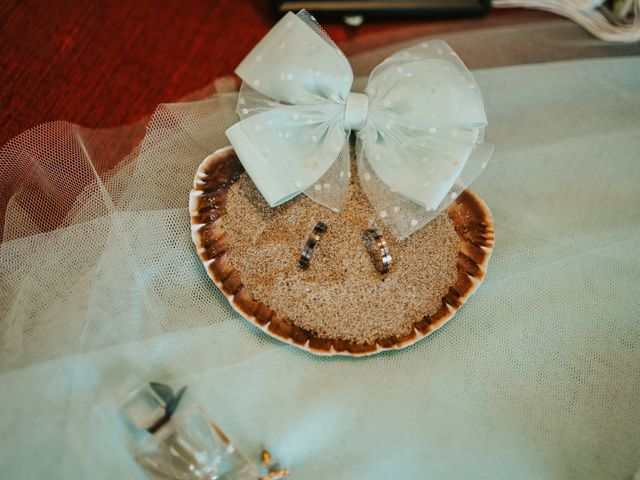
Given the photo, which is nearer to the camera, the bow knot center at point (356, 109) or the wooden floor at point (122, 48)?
the bow knot center at point (356, 109)

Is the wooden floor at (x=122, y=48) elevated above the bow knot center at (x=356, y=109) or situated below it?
above

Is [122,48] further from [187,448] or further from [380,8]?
[187,448]

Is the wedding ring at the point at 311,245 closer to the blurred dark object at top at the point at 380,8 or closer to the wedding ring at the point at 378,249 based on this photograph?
the wedding ring at the point at 378,249

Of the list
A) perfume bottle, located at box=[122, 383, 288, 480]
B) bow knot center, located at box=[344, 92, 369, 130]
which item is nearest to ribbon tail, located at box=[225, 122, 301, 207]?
bow knot center, located at box=[344, 92, 369, 130]

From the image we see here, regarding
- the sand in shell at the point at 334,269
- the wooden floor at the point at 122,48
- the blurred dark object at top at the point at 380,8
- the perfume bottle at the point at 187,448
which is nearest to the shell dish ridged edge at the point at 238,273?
the sand in shell at the point at 334,269

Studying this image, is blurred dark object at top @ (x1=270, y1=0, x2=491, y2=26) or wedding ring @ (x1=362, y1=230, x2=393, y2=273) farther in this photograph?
blurred dark object at top @ (x1=270, y1=0, x2=491, y2=26)

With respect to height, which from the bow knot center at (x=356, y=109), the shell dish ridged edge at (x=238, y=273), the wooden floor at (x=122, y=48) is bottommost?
the shell dish ridged edge at (x=238, y=273)

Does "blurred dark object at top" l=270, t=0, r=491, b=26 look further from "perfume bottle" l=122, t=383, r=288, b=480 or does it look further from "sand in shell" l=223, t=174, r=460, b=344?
"perfume bottle" l=122, t=383, r=288, b=480
